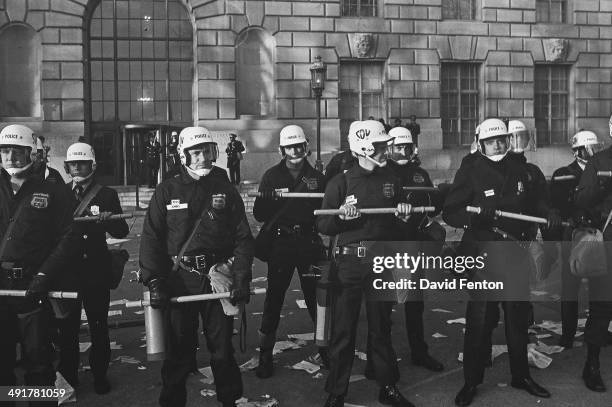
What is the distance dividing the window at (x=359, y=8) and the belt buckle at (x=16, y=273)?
20.4 m

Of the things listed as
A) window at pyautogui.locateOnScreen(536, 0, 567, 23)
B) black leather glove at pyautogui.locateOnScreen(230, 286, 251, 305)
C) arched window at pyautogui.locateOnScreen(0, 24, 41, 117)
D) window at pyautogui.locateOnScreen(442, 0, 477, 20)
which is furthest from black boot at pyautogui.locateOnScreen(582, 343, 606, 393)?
window at pyautogui.locateOnScreen(536, 0, 567, 23)

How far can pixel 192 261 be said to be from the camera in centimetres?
493

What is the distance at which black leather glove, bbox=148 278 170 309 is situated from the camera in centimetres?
470

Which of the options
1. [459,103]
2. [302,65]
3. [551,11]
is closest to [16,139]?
[302,65]

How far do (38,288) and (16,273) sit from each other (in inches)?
10.3

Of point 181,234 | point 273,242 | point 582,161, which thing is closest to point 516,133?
point 582,161

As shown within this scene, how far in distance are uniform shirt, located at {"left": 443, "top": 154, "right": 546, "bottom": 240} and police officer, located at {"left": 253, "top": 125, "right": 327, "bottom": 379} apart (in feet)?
5.08

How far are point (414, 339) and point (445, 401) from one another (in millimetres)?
1022

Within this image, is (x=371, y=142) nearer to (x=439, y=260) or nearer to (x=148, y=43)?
(x=439, y=260)

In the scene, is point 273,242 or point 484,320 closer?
point 484,320

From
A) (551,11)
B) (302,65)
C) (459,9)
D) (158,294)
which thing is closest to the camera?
(158,294)

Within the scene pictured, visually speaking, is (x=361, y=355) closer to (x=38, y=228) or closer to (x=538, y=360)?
(x=538, y=360)

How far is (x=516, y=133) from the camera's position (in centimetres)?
734

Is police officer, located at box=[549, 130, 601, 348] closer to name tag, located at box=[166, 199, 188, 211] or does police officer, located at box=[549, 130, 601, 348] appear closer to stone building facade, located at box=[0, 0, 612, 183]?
name tag, located at box=[166, 199, 188, 211]
